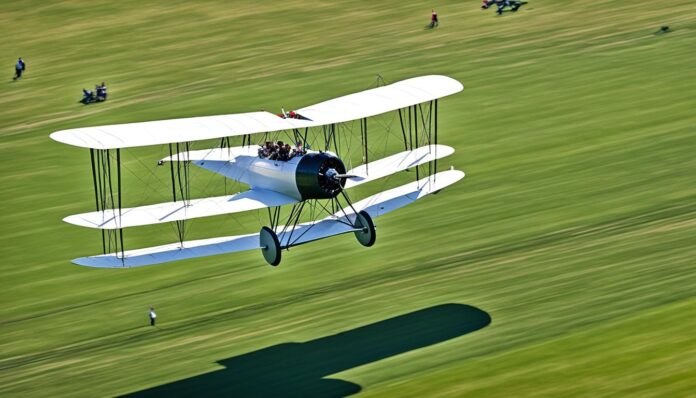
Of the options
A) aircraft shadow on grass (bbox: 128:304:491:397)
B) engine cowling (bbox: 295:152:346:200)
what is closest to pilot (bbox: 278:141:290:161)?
engine cowling (bbox: 295:152:346:200)

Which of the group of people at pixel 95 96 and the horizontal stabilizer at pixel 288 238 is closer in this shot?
the horizontal stabilizer at pixel 288 238

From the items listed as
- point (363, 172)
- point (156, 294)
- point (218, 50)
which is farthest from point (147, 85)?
point (363, 172)

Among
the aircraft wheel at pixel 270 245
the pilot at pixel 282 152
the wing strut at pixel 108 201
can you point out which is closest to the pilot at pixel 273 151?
the pilot at pixel 282 152

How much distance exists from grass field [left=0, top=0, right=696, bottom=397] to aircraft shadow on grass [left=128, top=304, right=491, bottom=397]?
72 mm

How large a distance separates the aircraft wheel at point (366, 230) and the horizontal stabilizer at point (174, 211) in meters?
2.06

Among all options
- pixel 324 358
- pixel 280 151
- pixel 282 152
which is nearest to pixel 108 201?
pixel 280 151

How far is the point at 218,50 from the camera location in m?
77.1

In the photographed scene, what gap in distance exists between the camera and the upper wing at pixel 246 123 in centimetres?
3303

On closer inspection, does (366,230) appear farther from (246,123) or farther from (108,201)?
(108,201)

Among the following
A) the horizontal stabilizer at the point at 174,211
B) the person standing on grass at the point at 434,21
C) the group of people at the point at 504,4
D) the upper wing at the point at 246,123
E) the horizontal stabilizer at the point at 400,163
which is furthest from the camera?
the group of people at the point at 504,4

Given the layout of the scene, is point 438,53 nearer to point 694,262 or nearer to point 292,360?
point 694,262

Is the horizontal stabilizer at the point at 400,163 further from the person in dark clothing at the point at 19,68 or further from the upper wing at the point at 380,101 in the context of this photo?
the person in dark clothing at the point at 19,68

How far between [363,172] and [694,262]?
36.4 ft

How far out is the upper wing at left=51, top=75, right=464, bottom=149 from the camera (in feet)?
108
